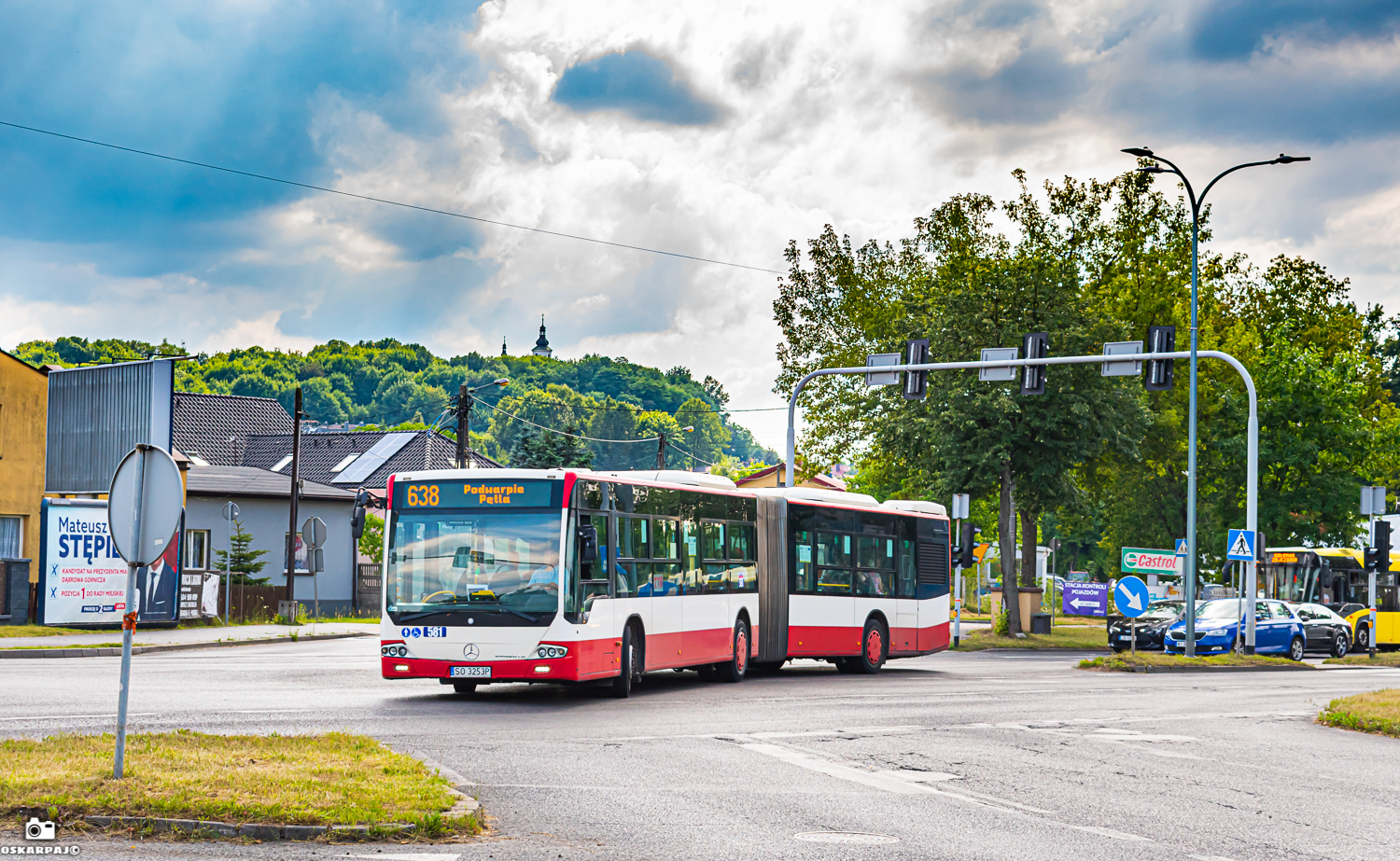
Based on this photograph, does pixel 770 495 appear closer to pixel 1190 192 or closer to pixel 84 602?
pixel 1190 192

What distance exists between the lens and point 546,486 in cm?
1730

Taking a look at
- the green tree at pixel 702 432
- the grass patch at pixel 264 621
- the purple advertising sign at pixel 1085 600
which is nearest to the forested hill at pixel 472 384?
the green tree at pixel 702 432

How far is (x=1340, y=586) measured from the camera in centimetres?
4266

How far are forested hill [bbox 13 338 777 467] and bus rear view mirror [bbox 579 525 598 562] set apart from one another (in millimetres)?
86736

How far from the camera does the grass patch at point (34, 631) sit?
29.0 metres

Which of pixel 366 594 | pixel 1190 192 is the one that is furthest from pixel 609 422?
pixel 1190 192

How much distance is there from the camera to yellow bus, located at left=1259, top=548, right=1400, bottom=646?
→ 42469 millimetres

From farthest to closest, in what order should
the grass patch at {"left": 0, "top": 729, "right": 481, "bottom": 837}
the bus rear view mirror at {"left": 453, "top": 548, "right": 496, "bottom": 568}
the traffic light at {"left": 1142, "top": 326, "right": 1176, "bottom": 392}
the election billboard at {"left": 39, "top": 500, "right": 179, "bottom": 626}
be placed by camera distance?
the election billboard at {"left": 39, "top": 500, "right": 179, "bottom": 626} < the traffic light at {"left": 1142, "top": 326, "right": 1176, "bottom": 392} < the bus rear view mirror at {"left": 453, "top": 548, "right": 496, "bottom": 568} < the grass patch at {"left": 0, "top": 729, "right": 481, "bottom": 837}

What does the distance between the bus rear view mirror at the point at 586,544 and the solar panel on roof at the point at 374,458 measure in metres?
59.0

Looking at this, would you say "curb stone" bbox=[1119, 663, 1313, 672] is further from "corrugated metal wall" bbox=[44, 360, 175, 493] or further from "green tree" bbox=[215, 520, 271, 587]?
"green tree" bbox=[215, 520, 271, 587]

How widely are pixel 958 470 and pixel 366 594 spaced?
22.4 meters

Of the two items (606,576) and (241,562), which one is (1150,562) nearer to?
(241,562)

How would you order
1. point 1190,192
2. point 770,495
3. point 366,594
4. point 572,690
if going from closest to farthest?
point 572,690 → point 770,495 → point 1190,192 → point 366,594

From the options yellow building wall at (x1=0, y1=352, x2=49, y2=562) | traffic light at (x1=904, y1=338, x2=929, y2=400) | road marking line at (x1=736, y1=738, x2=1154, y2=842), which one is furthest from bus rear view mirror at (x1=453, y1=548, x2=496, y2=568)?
yellow building wall at (x1=0, y1=352, x2=49, y2=562)
